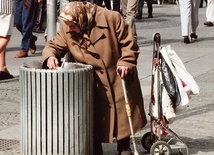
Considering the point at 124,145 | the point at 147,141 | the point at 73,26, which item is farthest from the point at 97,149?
the point at 73,26

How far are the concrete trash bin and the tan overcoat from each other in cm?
24

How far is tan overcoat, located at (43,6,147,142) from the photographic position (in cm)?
581

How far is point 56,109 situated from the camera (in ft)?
17.9

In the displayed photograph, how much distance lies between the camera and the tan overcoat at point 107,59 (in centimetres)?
581

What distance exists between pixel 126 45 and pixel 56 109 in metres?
0.86

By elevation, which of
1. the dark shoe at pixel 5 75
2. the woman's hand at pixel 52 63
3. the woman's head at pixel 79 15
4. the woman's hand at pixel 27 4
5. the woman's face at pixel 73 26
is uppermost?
the woman's head at pixel 79 15

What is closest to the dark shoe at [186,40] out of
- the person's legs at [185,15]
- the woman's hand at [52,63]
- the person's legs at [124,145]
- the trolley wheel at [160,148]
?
the person's legs at [185,15]

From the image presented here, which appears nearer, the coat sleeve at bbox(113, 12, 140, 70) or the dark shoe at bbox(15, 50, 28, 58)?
the coat sleeve at bbox(113, 12, 140, 70)

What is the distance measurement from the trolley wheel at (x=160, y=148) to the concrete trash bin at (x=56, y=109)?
2.10 feet

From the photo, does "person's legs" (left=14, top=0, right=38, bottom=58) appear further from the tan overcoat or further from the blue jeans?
the tan overcoat

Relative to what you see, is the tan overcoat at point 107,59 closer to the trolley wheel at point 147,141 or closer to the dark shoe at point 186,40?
the trolley wheel at point 147,141

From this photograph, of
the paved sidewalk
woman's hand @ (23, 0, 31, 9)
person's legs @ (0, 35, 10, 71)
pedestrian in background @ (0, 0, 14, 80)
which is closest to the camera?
the paved sidewalk

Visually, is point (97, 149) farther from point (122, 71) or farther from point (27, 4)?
point (27, 4)

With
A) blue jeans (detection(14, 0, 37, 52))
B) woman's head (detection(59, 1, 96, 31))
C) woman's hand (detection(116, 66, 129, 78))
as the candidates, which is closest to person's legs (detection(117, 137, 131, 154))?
woman's hand (detection(116, 66, 129, 78))
